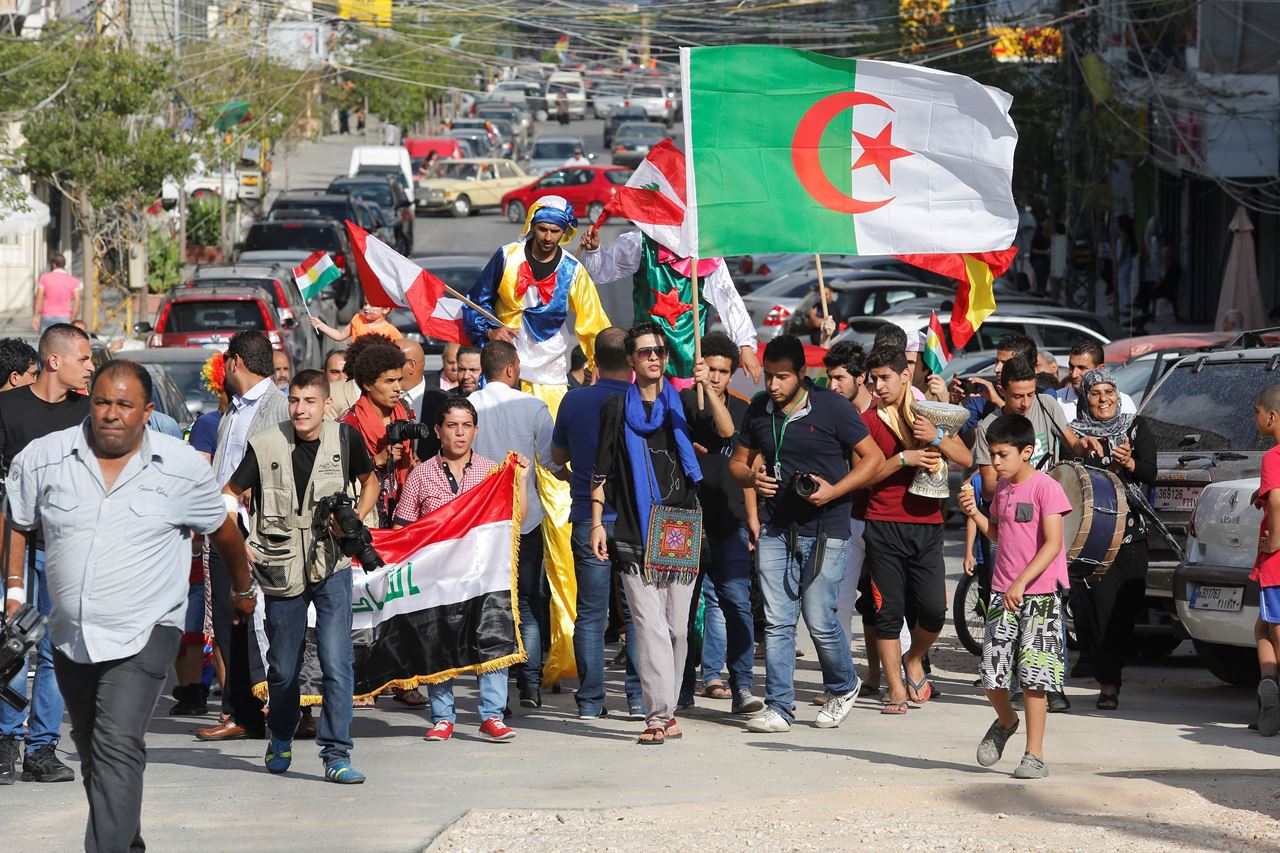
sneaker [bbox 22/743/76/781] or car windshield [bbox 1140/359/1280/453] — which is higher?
car windshield [bbox 1140/359/1280/453]

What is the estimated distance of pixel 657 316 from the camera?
1175 cm

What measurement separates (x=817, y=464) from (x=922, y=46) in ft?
86.8

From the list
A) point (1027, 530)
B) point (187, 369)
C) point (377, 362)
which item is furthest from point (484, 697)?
point (187, 369)

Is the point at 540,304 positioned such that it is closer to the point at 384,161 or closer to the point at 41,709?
the point at 41,709

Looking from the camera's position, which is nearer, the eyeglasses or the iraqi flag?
the eyeglasses

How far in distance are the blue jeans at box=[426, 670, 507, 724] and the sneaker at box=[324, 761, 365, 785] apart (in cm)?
115

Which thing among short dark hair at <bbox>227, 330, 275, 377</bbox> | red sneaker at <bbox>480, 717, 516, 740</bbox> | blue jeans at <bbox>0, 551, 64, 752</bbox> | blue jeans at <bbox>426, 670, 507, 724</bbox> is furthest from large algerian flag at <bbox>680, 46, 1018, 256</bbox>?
blue jeans at <bbox>0, 551, 64, 752</bbox>

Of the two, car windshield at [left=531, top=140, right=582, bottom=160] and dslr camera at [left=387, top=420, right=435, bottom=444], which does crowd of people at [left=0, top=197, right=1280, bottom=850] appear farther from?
car windshield at [left=531, top=140, right=582, bottom=160]

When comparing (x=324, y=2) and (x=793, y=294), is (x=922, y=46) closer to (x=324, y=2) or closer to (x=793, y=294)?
(x=793, y=294)

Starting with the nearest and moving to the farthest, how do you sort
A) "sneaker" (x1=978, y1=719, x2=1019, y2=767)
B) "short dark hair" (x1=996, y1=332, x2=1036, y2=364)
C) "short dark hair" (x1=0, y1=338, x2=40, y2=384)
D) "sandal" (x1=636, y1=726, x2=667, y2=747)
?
"sneaker" (x1=978, y1=719, x2=1019, y2=767) → "sandal" (x1=636, y1=726, x2=667, y2=747) → "short dark hair" (x1=0, y1=338, x2=40, y2=384) → "short dark hair" (x1=996, y1=332, x2=1036, y2=364)

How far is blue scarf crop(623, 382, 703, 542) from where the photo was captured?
9.14 meters

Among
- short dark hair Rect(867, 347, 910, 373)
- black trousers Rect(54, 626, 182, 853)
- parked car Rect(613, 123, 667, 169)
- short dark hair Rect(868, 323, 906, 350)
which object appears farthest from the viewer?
parked car Rect(613, 123, 667, 169)

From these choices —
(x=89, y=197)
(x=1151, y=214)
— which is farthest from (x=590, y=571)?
(x=1151, y=214)

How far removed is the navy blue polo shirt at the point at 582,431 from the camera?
9414mm
